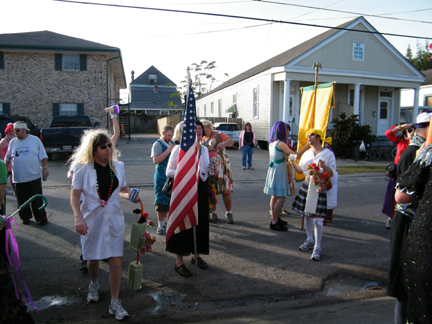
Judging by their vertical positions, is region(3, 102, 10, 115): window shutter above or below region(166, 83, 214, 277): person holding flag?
above

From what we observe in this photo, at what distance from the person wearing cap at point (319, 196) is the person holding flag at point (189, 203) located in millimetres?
1564

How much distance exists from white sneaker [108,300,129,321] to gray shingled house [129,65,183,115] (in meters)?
50.7

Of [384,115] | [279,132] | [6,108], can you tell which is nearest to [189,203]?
[279,132]

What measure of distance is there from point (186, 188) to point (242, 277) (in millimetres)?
1380

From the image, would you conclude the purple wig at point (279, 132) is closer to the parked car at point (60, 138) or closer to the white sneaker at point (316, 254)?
the white sneaker at point (316, 254)

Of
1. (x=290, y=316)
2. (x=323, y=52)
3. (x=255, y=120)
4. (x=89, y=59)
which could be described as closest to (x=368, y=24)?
(x=323, y=52)

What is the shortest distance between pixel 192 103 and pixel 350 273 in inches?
124

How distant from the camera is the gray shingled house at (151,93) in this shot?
54.7 metres

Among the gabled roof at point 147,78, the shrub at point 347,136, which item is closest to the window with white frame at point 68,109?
the shrub at point 347,136

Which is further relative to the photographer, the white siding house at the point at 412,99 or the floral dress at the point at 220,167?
the white siding house at the point at 412,99

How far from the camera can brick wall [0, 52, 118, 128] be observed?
2067cm

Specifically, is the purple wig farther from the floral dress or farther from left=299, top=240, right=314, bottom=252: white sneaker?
left=299, top=240, right=314, bottom=252: white sneaker

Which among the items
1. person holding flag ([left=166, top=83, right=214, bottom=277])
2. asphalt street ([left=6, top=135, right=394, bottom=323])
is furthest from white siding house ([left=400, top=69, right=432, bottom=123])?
person holding flag ([left=166, top=83, right=214, bottom=277])

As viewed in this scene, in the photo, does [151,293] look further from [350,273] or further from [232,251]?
[350,273]
